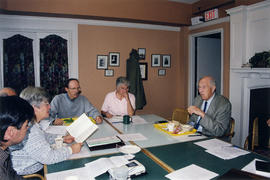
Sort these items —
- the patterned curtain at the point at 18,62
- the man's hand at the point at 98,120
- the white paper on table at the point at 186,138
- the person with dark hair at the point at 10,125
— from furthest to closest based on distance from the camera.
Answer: the patterned curtain at the point at 18,62, the man's hand at the point at 98,120, the white paper on table at the point at 186,138, the person with dark hair at the point at 10,125

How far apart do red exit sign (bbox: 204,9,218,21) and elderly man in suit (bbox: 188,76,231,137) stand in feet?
6.75

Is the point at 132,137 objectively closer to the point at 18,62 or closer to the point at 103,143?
the point at 103,143

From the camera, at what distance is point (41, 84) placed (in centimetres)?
417

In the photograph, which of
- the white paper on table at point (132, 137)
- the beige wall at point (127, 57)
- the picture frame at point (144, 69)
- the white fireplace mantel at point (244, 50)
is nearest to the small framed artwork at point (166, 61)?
the beige wall at point (127, 57)

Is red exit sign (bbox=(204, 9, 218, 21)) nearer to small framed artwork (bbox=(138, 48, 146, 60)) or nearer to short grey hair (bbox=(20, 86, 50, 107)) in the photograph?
small framed artwork (bbox=(138, 48, 146, 60))

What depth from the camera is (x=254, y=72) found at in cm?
339

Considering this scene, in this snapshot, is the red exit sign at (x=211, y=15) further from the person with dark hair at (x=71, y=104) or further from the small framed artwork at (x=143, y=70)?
the person with dark hair at (x=71, y=104)

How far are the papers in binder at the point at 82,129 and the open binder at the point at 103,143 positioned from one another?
8 cm

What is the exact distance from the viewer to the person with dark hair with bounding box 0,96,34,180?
116cm

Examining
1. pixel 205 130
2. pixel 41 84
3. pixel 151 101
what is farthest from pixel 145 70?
pixel 205 130

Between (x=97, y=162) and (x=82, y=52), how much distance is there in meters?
3.13

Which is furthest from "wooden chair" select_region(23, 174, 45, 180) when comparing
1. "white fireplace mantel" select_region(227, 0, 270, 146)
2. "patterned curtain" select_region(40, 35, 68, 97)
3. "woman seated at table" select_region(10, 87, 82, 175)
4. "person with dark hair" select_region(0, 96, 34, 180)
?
"white fireplace mantel" select_region(227, 0, 270, 146)

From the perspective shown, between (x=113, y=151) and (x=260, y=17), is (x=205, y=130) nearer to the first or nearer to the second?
(x=113, y=151)

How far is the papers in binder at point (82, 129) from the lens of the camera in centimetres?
198
